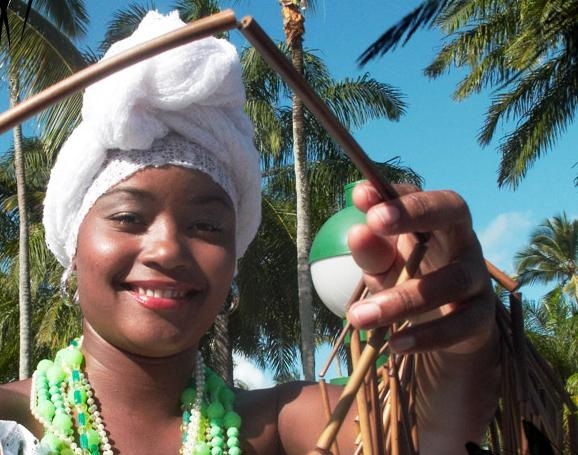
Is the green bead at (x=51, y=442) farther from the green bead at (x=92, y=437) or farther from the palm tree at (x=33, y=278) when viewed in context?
the palm tree at (x=33, y=278)

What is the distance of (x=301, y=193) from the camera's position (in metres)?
10.2

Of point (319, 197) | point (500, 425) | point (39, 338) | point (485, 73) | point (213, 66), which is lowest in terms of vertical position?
point (500, 425)

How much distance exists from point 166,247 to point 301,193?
8.78m

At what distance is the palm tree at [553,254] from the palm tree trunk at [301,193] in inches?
805

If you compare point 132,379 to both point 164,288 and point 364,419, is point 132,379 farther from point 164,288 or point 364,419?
point 364,419

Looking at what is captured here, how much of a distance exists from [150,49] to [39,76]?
34.7 ft

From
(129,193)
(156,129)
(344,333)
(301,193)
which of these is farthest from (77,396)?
(301,193)

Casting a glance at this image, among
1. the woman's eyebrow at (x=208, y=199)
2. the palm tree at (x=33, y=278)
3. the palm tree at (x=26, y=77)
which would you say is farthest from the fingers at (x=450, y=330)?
the palm tree at (x=33, y=278)

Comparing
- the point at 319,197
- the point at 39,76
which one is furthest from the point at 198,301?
the point at 319,197

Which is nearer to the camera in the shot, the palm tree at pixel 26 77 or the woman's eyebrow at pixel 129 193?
the woman's eyebrow at pixel 129 193

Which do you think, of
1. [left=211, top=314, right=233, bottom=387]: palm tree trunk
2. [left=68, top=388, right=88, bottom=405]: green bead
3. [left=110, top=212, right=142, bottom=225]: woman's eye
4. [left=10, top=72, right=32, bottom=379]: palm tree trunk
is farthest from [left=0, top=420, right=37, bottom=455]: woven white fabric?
[left=211, top=314, right=233, bottom=387]: palm tree trunk

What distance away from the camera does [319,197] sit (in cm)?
1295

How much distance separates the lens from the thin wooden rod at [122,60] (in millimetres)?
733

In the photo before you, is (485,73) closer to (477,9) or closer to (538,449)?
(477,9)
